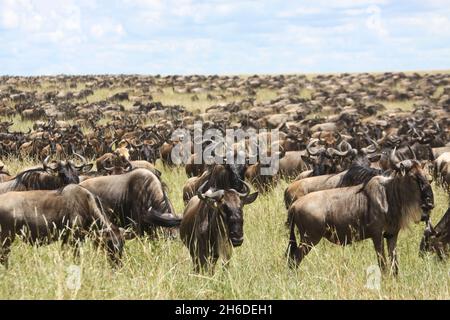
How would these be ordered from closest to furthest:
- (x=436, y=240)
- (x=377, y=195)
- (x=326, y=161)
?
(x=377, y=195)
(x=436, y=240)
(x=326, y=161)

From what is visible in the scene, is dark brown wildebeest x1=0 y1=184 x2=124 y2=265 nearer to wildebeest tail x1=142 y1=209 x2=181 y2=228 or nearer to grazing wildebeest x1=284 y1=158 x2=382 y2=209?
wildebeest tail x1=142 y1=209 x2=181 y2=228

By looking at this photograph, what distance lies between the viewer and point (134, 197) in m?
9.34

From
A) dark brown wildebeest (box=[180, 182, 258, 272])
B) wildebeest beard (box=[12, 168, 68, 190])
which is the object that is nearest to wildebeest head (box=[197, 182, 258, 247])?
dark brown wildebeest (box=[180, 182, 258, 272])

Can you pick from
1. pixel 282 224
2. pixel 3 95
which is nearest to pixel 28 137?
pixel 282 224

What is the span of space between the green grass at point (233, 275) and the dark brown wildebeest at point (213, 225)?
8.8 inches

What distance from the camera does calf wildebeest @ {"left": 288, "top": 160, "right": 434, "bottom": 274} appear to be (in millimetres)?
7703

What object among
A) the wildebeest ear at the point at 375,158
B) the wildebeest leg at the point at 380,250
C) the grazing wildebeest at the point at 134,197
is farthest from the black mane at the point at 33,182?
the wildebeest ear at the point at 375,158

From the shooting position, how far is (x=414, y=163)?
7777 millimetres

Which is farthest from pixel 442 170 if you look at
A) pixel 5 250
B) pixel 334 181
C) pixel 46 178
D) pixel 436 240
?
pixel 5 250

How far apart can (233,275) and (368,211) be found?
2.15 m

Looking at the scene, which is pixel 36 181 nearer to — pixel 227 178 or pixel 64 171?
pixel 64 171

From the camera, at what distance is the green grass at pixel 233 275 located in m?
5.76
